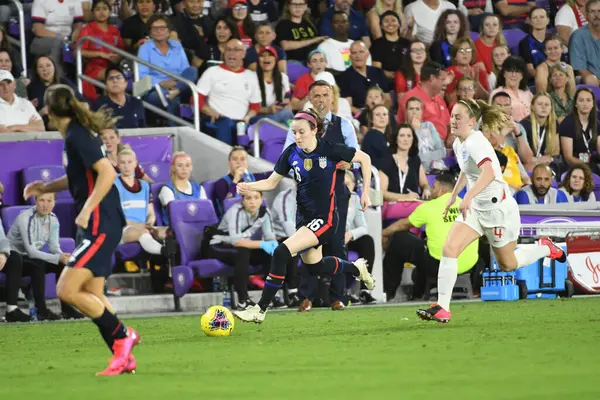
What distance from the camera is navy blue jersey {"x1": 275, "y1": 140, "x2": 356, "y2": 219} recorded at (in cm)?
1267

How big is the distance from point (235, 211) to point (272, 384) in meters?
8.48

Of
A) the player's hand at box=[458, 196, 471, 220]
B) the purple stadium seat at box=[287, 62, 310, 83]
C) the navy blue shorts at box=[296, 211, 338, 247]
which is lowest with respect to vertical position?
the navy blue shorts at box=[296, 211, 338, 247]

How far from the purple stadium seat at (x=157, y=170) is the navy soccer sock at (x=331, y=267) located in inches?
183

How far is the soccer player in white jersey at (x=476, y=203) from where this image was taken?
11.8 m

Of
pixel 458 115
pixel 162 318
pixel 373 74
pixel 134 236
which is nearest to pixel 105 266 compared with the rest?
pixel 458 115

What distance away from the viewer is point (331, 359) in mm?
8852

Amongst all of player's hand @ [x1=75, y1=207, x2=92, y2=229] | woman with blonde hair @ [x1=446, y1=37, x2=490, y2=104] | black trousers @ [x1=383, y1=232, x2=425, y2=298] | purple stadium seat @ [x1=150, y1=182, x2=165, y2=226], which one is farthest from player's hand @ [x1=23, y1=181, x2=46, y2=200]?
woman with blonde hair @ [x1=446, y1=37, x2=490, y2=104]

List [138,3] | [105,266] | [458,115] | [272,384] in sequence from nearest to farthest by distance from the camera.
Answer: [272,384] < [105,266] < [458,115] < [138,3]

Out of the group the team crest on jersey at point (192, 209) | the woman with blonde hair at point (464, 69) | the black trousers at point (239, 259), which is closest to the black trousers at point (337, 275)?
the black trousers at point (239, 259)

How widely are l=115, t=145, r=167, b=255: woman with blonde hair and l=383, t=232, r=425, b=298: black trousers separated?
3.13 metres

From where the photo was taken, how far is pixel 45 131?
17.1 meters

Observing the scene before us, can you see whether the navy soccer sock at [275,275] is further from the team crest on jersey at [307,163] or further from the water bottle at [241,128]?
the water bottle at [241,128]

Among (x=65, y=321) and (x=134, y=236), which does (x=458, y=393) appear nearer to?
(x=65, y=321)

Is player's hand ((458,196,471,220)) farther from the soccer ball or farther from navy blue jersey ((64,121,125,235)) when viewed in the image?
navy blue jersey ((64,121,125,235))
